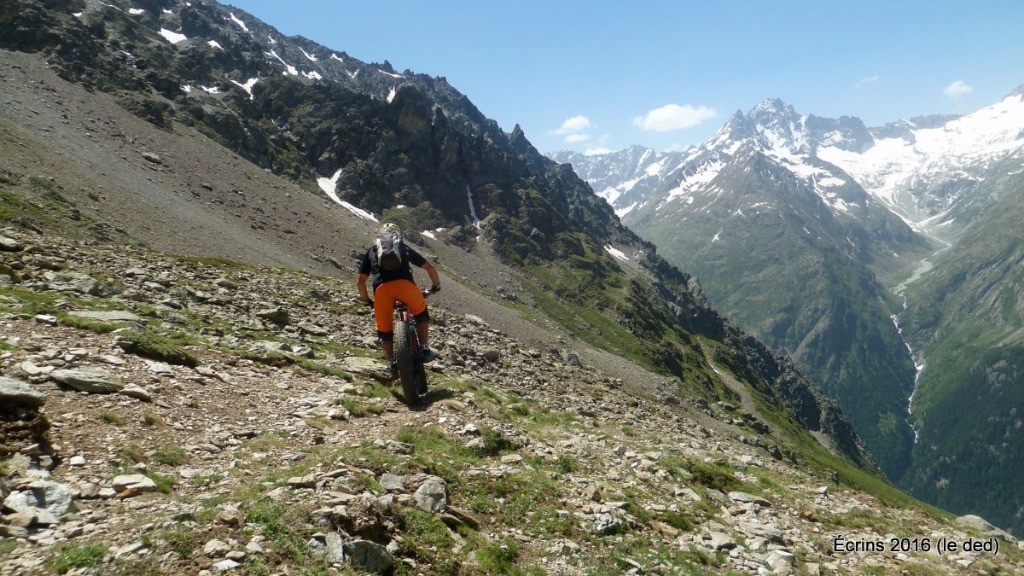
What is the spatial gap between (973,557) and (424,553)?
41.1 ft

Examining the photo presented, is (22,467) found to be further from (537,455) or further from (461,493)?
(537,455)

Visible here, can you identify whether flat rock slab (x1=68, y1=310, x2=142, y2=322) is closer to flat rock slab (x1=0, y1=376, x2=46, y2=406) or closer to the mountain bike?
flat rock slab (x1=0, y1=376, x2=46, y2=406)

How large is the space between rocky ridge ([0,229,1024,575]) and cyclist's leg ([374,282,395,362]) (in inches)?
70.7

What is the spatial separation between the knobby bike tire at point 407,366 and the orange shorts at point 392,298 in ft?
2.86

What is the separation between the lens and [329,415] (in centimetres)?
1311

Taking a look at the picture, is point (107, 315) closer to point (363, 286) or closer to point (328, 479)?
point (363, 286)

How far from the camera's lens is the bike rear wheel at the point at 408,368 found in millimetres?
14797

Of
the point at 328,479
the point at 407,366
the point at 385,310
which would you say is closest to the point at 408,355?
the point at 407,366

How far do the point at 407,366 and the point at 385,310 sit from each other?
1748 mm

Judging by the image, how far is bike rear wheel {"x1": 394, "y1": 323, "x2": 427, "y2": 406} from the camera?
1480 cm

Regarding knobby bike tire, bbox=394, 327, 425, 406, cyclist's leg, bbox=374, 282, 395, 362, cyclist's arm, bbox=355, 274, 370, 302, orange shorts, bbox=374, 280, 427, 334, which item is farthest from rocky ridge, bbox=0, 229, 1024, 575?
cyclist's arm, bbox=355, 274, 370, 302

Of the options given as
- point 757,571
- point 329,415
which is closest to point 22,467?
point 329,415

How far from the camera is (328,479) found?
8711 mm

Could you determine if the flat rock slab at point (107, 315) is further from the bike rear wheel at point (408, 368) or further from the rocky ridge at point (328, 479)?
the bike rear wheel at point (408, 368)
